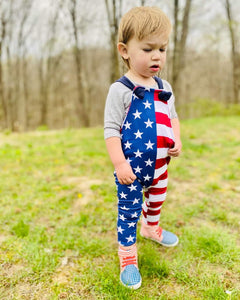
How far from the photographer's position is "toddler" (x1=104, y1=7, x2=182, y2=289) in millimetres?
1452

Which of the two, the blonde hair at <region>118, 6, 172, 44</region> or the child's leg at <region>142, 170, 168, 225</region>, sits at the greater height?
the blonde hair at <region>118, 6, 172, 44</region>

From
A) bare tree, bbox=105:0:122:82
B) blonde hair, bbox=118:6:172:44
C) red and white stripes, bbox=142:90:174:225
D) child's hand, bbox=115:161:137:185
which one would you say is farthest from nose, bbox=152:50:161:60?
bare tree, bbox=105:0:122:82

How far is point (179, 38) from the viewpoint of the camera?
1038 centimetres

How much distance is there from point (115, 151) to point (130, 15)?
0.82m

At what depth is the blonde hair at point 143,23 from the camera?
1.41 metres

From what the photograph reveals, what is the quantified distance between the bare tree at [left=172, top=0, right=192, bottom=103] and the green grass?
6.75m

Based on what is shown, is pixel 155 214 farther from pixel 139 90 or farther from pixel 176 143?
pixel 139 90

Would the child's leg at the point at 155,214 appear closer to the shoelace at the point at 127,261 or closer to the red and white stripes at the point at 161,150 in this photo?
the red and white stripes at the point at 161,150

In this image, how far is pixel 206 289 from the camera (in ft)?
5.41

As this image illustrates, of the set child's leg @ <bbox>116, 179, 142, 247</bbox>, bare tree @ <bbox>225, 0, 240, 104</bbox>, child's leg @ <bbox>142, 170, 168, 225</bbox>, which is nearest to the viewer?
child's leg @ <bbox>116, 179, 142, 247</bbox>

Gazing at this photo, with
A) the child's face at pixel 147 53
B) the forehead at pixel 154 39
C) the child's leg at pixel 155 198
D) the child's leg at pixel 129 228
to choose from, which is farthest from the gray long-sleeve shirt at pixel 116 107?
the child's leg at pixel 155 198

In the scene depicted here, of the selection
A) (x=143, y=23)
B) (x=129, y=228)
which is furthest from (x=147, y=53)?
(x=129, y=228)

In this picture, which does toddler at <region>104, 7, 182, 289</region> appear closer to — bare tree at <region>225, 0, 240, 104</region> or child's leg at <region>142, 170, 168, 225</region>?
child's leg at <region>142, 170, 168, 225</region>

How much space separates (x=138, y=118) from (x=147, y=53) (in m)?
0.39
